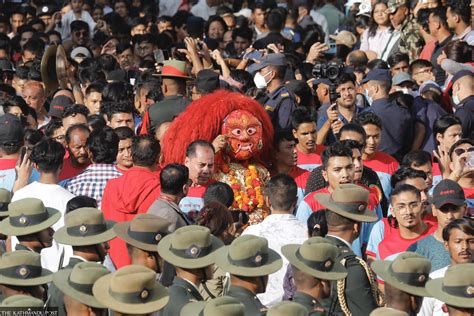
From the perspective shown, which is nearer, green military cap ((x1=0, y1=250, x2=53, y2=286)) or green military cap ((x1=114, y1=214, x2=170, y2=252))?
green military cap ((x1=0, y1=250, x2=53, y2=286))

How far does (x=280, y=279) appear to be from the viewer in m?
7.69

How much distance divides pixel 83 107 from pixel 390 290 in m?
4.99

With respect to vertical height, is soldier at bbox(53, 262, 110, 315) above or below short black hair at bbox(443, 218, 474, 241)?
above

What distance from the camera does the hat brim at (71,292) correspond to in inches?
244

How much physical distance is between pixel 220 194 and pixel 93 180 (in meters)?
1.29

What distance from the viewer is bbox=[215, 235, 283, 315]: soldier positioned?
650 centimetres

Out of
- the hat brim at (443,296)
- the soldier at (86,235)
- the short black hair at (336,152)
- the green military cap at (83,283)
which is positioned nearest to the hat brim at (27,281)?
the green military cap at (83,283)

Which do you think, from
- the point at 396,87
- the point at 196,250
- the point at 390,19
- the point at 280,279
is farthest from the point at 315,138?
the point at 390,19

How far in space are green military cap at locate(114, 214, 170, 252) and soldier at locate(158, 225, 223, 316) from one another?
286 mm

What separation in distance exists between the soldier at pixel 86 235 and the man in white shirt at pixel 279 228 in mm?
1078

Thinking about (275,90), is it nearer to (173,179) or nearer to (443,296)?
(173,179)

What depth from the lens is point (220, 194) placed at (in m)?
8.46

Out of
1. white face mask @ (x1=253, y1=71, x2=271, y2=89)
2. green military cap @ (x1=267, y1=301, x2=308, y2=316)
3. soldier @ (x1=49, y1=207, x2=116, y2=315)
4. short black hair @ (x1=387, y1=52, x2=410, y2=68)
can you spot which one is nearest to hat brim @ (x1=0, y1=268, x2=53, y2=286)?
soldier @ (x1=49, y1=207, x2=116, y2=315)

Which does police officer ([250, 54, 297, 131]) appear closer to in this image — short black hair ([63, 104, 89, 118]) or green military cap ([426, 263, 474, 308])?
short black hair ([63, 104, 89, 118])
